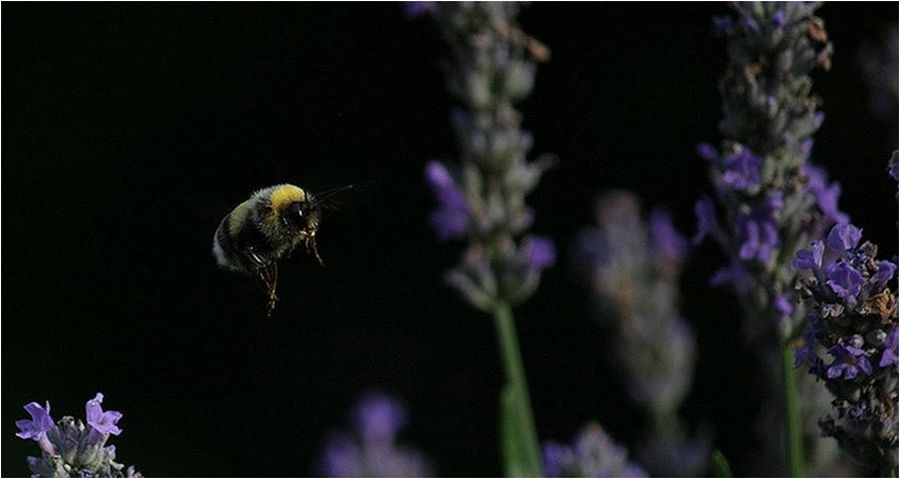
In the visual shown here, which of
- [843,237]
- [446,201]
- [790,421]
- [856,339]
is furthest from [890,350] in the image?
[446,201]

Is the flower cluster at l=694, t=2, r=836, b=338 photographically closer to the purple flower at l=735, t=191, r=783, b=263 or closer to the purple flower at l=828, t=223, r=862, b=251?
the purple flower at l=735, t=191, r=783, b=263

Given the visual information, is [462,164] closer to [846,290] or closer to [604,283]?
[604,283]

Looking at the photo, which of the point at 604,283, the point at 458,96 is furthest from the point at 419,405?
the point at 458,96


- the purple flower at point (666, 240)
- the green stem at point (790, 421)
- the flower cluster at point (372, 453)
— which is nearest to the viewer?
the green stem at point (790, 421)

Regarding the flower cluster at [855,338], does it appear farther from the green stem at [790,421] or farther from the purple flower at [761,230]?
the purple flower at [761,230]

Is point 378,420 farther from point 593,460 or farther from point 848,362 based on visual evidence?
point 848,362

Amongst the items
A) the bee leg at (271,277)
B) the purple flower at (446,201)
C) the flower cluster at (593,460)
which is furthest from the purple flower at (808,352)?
the purple flower at (446,201)
